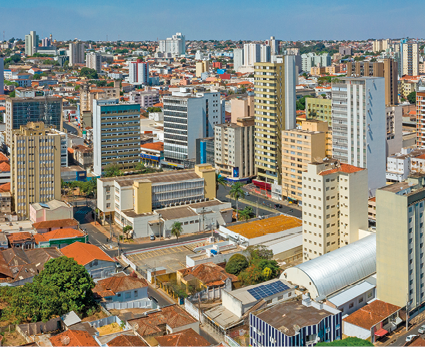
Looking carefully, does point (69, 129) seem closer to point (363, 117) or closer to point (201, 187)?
point (201, 187)

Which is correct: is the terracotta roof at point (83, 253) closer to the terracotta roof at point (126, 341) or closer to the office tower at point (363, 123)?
the terracotta roof at point (126, 341)

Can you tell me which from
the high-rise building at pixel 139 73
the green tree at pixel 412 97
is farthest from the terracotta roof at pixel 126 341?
the high-rise building at pixel 139 73

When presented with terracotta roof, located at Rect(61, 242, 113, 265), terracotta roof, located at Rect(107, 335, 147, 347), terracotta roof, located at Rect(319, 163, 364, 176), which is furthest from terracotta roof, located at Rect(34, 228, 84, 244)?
terracotta roof, located at Rect(319, 163, 364, 176)

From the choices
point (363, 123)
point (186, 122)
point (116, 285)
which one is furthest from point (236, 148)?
point (116, 285)

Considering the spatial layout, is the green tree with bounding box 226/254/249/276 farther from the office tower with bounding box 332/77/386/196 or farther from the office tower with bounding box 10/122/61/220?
the office tower with bounding box 10/122/61/220

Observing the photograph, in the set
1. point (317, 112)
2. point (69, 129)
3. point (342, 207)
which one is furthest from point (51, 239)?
point (69, 129)
